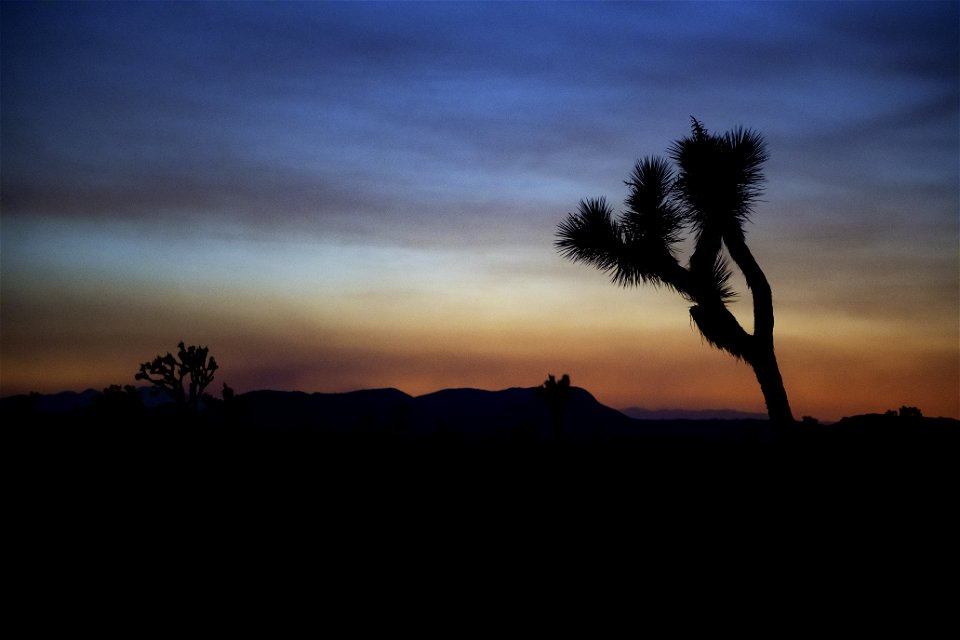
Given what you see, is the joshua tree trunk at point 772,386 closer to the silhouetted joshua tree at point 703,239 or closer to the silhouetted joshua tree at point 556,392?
the silhouetted joshua tree at point 703,239

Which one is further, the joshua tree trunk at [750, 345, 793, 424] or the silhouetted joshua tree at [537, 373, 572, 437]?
the silhouetted joshua tree at [537, 373, 572, 437]

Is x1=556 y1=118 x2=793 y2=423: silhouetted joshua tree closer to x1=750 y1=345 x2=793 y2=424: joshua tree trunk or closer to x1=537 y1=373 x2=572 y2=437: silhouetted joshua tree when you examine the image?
x1=750 y1=345 x2=793 y2=424: joshua tree trunk

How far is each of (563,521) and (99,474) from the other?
22.1 ft

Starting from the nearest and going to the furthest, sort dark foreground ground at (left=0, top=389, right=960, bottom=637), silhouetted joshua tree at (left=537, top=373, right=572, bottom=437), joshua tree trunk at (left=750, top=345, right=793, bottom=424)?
A: dark foreground ground at (left=0, top=389, right=960, bottom=637)
joshua tree trunk at (left=750, top=345, right=793, bottom=424)
silhouetted joshua tree at (left=537, top=373, right=572, bottom=437)

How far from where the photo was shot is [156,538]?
7.67 meters

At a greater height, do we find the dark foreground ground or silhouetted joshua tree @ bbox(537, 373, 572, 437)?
silhouetted joshua tree @ bbox(537, 373, 572, 437)

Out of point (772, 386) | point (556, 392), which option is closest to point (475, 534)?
point (772, 386)

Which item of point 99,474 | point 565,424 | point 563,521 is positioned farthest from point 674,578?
point 565,424

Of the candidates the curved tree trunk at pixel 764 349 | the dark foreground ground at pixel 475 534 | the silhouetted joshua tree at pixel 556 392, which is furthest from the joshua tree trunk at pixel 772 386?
the silhouetted joshua tree at pixel 556 392

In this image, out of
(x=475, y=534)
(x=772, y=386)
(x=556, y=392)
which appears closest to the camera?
(x=475, y=534)

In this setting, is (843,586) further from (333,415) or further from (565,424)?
(333,415)

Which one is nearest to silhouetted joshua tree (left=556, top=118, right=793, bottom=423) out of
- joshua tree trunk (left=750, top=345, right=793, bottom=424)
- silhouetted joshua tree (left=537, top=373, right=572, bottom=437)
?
joshua tree trunk (left=750, top=345, right=793, bottom=424)

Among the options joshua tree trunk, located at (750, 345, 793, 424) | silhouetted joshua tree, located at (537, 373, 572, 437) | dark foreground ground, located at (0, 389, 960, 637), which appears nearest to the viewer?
dark foreground ground, located at (0, 389, 960, 637)

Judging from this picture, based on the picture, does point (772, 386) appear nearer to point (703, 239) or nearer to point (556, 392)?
point (703, 239)
